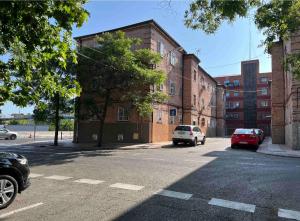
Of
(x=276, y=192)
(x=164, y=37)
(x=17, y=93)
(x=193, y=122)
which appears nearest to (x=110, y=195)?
(x=17, y=93)

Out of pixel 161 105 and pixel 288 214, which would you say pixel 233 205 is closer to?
pixel 288 214

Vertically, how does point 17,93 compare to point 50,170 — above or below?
above

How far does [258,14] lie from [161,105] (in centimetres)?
1968

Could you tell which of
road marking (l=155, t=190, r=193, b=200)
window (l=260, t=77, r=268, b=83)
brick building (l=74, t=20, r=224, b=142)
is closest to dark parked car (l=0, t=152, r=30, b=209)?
road marking (l=155, t=190, r=193, b=200)

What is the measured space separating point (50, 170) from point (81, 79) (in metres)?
12.3

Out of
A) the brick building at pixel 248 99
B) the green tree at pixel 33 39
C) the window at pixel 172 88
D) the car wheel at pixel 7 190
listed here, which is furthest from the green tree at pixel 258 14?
the brick building at pixel 248 99

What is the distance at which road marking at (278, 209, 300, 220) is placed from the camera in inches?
218

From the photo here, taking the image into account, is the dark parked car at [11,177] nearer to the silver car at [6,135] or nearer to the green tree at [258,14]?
the green tree at [258,14]

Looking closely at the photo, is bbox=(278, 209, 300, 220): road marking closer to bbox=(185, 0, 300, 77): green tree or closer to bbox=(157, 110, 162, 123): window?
bbox=(185, 0, 300, 77): green tree

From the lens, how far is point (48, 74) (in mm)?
6984

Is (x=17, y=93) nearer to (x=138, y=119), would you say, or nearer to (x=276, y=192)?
(x=276, y=192)

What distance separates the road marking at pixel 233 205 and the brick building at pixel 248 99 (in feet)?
201

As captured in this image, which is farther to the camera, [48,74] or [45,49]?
[48,74]

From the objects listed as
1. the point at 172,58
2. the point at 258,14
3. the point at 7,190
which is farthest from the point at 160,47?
the point at 7,190
